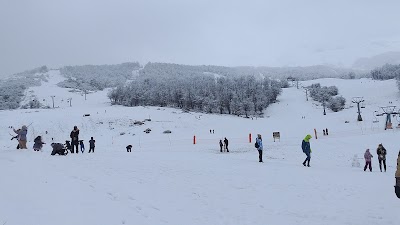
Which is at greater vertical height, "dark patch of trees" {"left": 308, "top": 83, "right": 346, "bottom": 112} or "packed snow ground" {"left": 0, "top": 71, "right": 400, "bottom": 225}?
"dark patch of trees" {"left": 308, "top": 83, "right": 346, "bottom": 112}

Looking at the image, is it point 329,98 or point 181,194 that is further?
point 329,98

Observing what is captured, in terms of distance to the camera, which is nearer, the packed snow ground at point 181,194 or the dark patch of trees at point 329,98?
the packed snow ground at point 181,194

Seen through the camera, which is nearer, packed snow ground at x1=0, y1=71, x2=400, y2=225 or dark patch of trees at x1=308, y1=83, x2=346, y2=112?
packed snow ground at x1=0, y1=71, x2=400, y2=225

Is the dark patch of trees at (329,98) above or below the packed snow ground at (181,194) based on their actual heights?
above

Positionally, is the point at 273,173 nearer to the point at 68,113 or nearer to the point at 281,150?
the point at 281,150

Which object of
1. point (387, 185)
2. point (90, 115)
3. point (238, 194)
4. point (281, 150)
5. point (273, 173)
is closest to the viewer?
point (238, 194)

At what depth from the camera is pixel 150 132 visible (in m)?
65.8

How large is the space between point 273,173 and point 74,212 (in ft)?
39.5

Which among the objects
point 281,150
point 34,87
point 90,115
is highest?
point 34,87

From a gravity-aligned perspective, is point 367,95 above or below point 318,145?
above

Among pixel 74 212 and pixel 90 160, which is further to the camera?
pixel 90 160

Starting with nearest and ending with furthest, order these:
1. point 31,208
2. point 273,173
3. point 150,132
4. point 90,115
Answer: point 31,208 < point 273,173 < point 150,132 < point 90,115

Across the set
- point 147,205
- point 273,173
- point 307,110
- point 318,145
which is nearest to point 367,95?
point 307,110

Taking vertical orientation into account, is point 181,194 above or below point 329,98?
below
